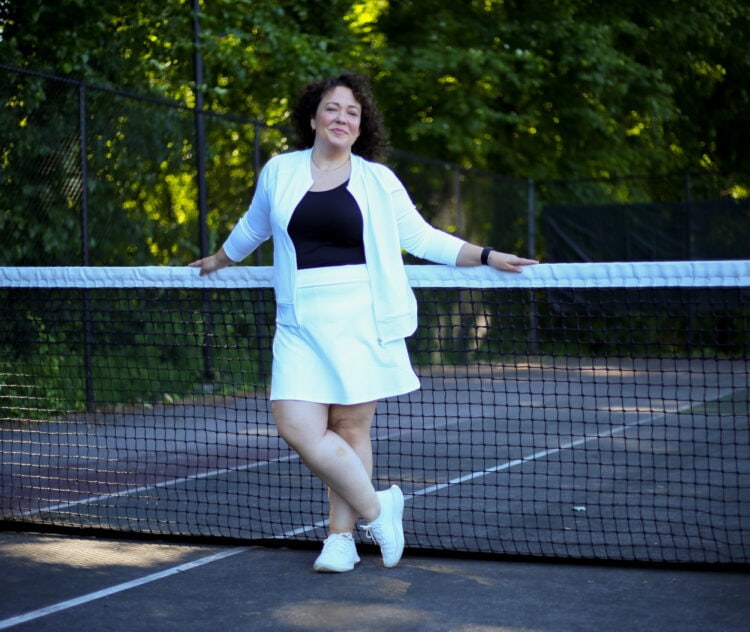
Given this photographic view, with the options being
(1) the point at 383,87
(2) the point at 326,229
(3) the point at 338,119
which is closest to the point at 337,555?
(2) the point at 326,229

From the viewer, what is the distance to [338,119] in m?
4.84

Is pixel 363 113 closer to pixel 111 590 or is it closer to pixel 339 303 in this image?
pixel 339 303

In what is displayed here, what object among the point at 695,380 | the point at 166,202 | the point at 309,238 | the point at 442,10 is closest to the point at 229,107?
the point at 442,10

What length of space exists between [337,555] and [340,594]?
1.12 ft

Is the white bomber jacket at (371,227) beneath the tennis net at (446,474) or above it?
above

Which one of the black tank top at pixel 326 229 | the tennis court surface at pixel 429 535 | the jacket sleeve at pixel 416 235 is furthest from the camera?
the jacket sleeve at pixel 416 235

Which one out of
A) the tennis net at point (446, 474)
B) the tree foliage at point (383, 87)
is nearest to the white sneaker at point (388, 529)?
the tennis net at point (446, 474)

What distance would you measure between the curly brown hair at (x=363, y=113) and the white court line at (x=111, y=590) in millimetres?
1841

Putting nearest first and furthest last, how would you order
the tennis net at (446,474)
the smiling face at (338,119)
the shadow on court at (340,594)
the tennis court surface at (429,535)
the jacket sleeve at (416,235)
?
the shadow on court at (340,594) → the tennis court surface at (429,535) → the smiling face at (338,119) → the jacket sleeve at (416,235) → the tennis net at (446,474)

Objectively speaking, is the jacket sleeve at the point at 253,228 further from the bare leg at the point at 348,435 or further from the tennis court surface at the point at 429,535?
the bare leg at the point at 348,435

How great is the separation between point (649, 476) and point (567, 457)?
1045mm

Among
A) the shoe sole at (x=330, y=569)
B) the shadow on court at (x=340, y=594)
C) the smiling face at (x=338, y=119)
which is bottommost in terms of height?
the shadow on court at (x=340, y=594)

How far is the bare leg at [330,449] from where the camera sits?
187 inches

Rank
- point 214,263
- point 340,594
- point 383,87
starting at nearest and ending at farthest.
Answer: point 340,594 < point 214,263 < point 383,87
